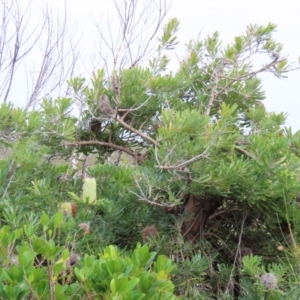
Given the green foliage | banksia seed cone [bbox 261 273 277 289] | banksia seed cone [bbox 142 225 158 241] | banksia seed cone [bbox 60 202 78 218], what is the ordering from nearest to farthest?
the green foliage, banksia seed cone [bbox 261 273 277 289], banksia seed cone [bbox 60 202 78 218], banksia seed cone [bbox 142 225 158 241]

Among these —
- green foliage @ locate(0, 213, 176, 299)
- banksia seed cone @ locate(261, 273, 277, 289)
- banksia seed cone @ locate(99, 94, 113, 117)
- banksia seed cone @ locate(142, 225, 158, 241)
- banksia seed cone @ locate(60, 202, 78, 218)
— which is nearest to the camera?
green foliage @ locate(0, 213, 176, 299)

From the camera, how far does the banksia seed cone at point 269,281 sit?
2.03 meters

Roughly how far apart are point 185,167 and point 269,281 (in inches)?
21.7

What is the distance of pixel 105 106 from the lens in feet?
7.95

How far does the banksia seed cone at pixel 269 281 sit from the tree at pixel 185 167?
0.01 meters

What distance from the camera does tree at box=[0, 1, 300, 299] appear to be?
2.10m

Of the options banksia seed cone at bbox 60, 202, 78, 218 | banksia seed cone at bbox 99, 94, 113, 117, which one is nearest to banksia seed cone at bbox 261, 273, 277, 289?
banksia seed cone at bbox 60, 202, 78, 218

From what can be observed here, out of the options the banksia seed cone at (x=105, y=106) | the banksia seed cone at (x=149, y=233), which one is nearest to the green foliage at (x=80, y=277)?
the banksia seed cone at (x=149, y=233)

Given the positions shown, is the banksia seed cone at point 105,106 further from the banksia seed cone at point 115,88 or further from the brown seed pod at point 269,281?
the brown seed pod at point 269,281

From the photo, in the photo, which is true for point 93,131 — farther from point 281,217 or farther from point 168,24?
point 281,217

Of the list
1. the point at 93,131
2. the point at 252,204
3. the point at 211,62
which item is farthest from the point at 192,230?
the point at 211,62

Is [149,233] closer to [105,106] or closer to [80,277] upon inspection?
[105,106]

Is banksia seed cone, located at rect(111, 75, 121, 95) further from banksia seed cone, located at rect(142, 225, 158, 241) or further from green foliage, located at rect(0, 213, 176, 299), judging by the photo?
green foliage, located at rect(0, 213, 176, 299)

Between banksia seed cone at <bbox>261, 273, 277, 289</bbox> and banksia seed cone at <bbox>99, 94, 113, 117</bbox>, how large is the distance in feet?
3.33
